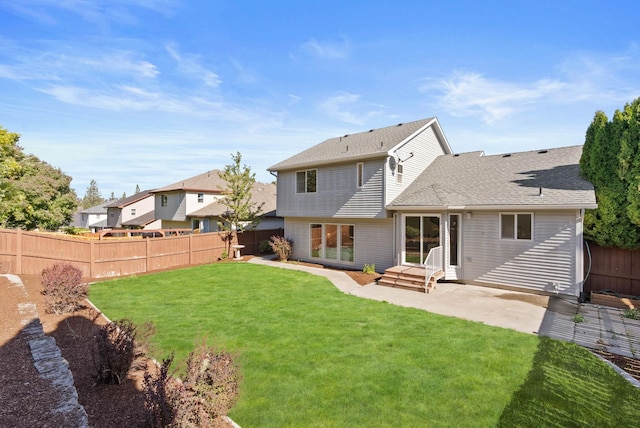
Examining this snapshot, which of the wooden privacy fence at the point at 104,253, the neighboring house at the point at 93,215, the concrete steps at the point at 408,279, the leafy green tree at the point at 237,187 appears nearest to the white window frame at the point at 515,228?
the concrete steps at the point at 408,279

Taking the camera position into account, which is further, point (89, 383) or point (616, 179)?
point (616, 179)

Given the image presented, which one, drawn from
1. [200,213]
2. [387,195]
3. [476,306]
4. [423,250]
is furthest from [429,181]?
[200,213]

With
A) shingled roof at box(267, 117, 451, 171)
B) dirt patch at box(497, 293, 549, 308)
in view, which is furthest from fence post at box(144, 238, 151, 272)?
A: dirt patch at box(497, 293, 549, 308)

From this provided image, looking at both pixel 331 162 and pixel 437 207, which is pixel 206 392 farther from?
pixel 331 162

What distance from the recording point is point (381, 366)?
5.12 meters

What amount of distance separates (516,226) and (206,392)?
437 inches

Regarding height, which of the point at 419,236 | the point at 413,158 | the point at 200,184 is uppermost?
the point at 200,184

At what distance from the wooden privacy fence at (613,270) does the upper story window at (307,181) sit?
36.3ft

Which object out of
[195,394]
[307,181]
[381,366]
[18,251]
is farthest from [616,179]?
[18,251]

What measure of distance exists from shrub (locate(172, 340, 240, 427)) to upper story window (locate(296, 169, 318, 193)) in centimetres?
1208

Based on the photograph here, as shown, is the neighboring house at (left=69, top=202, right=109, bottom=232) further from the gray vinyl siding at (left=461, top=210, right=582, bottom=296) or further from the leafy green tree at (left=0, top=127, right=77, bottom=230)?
the gray vinyl siding at (left=461, top=210, right=582, bottom=296)

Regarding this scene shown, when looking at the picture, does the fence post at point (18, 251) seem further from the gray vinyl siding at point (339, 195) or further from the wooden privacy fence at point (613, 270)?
the wooden privacy fence at point (613, 270)

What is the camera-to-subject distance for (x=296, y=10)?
1151 centimetres

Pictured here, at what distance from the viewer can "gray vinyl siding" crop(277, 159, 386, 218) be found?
13117mm
